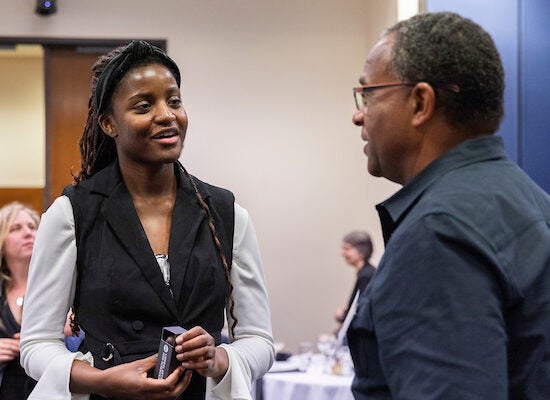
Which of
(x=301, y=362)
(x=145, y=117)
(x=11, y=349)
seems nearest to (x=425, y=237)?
(x=145, y=117)

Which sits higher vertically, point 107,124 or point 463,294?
point 107,124

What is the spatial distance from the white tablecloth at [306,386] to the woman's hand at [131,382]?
2984 millimetres

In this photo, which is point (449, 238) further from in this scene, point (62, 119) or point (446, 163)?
point (62, 119)

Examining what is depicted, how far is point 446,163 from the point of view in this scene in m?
1.32

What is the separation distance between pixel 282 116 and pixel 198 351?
18.2 feet

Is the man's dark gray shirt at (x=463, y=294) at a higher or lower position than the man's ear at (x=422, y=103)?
lower

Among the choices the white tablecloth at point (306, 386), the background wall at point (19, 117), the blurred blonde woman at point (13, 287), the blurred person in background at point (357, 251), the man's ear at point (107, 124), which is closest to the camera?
the man's ear at point (107, 124)

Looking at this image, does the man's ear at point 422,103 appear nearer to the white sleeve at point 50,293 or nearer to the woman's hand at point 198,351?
the woman's hand at point 198,351

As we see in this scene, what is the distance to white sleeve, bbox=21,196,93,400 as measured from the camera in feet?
6.14

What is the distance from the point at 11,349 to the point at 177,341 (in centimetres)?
171

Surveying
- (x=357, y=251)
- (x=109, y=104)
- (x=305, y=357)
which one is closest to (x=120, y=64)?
(x=109, y=104)

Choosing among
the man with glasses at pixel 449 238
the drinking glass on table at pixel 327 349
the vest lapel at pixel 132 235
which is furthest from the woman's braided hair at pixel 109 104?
the drinking glass on table at pixel 327 349

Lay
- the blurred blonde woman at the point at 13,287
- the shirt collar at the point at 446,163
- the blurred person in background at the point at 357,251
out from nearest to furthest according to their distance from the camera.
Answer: the shirt collar at the point at 446,163
the blurred blonde woman at the point at 13,287
the blurred person in background at the point at 357,251

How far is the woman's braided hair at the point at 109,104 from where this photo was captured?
1948mm
